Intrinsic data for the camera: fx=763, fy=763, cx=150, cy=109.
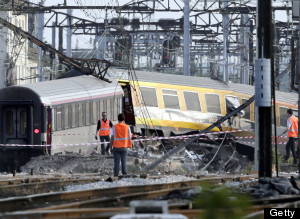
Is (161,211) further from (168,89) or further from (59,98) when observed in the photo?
(168,89)

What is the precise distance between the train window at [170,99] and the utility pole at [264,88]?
1427 centimetres

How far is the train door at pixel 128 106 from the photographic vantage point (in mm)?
28478

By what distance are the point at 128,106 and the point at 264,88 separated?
13628mm

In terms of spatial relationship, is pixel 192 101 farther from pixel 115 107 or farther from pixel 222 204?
pixel 222 204

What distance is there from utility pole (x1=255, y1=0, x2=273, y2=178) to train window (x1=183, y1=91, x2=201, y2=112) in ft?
48.3

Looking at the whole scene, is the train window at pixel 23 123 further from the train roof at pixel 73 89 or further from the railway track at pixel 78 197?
the railway track at pixel 78 197

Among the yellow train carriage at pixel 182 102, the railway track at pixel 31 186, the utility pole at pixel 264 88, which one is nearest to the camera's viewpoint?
the railway track at pixel 31 186

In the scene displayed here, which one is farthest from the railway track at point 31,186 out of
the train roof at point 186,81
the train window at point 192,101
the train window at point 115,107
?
the train window at point 192,101

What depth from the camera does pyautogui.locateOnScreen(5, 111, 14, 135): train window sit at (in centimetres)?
2536

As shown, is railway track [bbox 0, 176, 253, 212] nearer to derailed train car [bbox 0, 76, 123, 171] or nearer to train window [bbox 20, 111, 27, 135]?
derailed train car [bbox 0, 76, 123, 171]

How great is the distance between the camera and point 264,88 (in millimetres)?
15523

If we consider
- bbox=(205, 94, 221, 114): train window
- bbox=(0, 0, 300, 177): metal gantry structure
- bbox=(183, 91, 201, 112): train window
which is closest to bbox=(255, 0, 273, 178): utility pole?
bbox=(0, 0, 300, 177): metal gantry structure

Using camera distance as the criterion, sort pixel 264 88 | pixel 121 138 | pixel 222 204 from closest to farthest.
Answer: pixel 222 204, pixel 264 88, pixel 121 138

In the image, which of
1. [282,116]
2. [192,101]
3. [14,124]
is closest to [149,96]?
[192,101]
